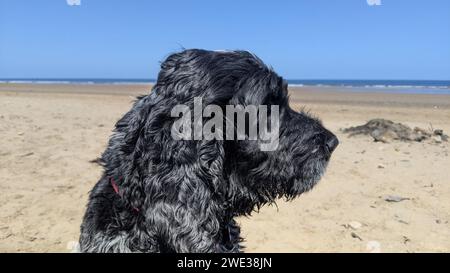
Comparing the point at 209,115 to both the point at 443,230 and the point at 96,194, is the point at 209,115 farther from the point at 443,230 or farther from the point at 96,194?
the point at 443,230

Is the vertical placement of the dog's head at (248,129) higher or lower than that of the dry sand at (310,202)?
higher

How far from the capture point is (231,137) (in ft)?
8.32

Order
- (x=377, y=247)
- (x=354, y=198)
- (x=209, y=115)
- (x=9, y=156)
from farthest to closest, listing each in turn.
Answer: (x=9, y=156)
(x=354, y=198)
(x=377, y=247)
(x=209, y=115)

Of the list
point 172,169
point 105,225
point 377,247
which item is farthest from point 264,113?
point 377,247

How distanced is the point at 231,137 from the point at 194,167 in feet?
1.15

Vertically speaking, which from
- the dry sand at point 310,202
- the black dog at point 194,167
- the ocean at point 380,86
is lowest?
the dry sand at point 310,202

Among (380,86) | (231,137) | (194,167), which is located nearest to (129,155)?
(194,167)

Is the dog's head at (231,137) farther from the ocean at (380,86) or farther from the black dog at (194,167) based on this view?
the ocean at (380,86)

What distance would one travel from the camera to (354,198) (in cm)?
764

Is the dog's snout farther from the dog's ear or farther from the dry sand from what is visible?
the dog's ear

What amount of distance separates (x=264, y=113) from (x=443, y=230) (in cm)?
494

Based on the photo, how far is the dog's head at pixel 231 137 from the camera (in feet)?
A: 7.62

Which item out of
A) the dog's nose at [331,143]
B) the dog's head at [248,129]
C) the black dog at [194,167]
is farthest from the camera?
the dog's nose at [331,143]

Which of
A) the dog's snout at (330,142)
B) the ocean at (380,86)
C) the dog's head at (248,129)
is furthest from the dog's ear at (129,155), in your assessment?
the ocean at (380,86)
